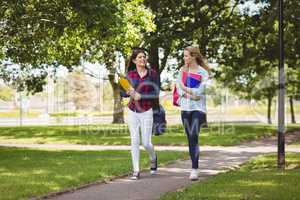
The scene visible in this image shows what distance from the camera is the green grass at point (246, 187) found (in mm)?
7152

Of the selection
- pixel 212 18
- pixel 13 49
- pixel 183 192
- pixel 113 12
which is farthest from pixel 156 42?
pixel 183 192

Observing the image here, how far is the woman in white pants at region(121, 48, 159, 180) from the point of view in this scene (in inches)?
376

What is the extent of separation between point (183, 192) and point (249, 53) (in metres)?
23.4

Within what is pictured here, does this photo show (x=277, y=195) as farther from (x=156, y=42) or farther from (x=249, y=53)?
(x=249, y=53)

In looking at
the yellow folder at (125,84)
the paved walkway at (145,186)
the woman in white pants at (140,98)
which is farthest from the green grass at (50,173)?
the yellow folder at (125,84)

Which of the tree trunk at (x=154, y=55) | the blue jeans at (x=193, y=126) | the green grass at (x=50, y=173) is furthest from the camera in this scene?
the tree trunk at (x=154, y=55)

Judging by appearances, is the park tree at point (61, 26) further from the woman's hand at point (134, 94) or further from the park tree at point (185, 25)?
the park tree at point (185, 25)

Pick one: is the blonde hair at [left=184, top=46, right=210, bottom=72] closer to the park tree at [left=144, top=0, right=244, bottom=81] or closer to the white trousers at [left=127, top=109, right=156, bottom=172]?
the white trousers at [left=127, top=109, right=156, bottom=172]

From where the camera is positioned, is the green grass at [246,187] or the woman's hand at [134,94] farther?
the woman's hand at [134,94]

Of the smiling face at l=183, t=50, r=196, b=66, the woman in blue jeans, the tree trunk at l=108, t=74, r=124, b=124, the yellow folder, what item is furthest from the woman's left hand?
the tree trunk at l=108, t=74, r=124, b=124

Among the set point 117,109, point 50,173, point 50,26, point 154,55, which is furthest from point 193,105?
point 117,109

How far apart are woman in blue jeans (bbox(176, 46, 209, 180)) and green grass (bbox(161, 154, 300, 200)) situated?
588 millimetres

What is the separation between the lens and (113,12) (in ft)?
43.5

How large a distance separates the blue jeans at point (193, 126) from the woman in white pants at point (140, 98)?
2.16ft
